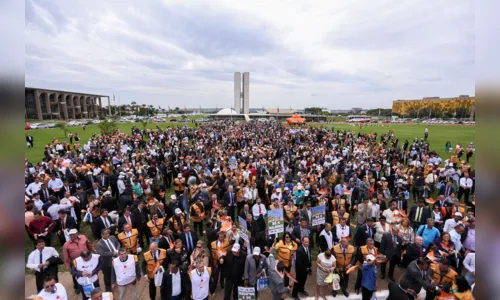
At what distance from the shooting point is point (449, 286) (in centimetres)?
520

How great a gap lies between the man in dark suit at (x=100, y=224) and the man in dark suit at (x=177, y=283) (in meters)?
3.03

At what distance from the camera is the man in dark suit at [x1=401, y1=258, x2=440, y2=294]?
17.9 feet

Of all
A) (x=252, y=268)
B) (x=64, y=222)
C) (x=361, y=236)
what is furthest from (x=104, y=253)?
(x=361, y=236)

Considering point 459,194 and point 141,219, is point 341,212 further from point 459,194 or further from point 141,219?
point 459,194

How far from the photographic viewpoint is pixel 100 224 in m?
7.77

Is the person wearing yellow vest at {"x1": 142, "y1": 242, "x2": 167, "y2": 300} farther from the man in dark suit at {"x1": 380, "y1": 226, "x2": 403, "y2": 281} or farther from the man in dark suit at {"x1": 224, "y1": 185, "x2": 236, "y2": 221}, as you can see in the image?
the man in dark suit at {"x1": 380, "y1": 226, "x2": 403, "y2": 281}

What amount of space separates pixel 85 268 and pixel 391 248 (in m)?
7.38

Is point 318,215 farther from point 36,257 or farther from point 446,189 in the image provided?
point 36,257

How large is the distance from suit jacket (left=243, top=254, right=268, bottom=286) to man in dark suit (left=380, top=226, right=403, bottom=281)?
334 centimetres

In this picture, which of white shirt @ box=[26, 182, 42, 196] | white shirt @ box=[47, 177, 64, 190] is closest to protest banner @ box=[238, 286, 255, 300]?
white shirt @ box=[26, 182, 42, 196]

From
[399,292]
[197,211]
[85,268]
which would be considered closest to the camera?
[399,292]

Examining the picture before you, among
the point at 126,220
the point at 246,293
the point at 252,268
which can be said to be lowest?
the point at 246,293
